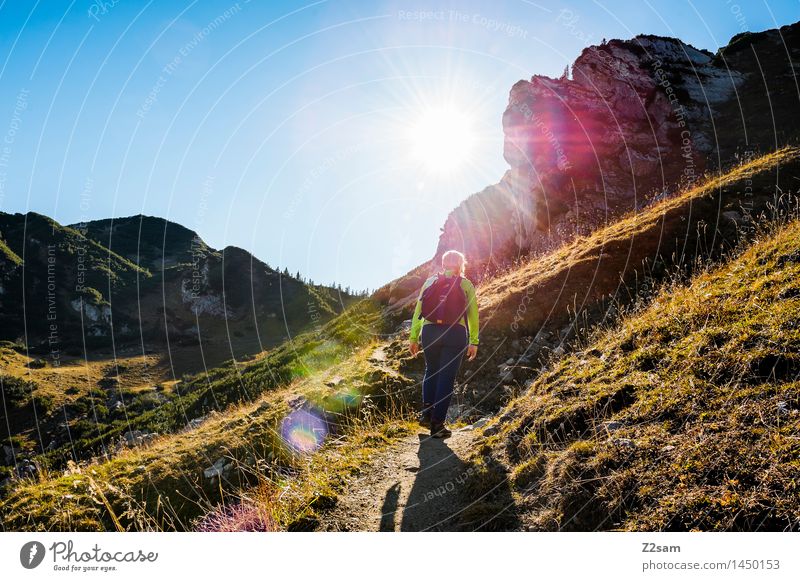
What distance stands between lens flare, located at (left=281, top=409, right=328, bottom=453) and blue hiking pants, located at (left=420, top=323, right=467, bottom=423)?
271cm

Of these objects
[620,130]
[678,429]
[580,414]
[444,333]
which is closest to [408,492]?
[580,414]

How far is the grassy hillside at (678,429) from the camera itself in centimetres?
297

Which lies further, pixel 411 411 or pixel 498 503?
pixel 411 411

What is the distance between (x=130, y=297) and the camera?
11581cm

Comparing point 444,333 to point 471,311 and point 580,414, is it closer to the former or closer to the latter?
point 471,311

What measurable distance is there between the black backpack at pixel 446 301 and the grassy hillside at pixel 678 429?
2.07 metres

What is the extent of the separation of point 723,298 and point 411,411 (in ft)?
21.8

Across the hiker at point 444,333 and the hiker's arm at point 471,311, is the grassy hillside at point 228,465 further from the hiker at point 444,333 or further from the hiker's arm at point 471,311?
the hiker's arm at point 471,311

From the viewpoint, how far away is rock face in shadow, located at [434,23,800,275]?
29906 mm

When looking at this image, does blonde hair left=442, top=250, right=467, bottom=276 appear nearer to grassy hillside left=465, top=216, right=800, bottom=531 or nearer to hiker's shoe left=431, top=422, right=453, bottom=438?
grassy hillside left=465, top=216, right=800, bottom=531

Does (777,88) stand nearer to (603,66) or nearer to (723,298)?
(603,66)

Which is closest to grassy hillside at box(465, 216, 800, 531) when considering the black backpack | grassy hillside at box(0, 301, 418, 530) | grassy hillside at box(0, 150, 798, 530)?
grassy hillside at box(0, 150, 798, 530)

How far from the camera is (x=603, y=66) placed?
129 ft
